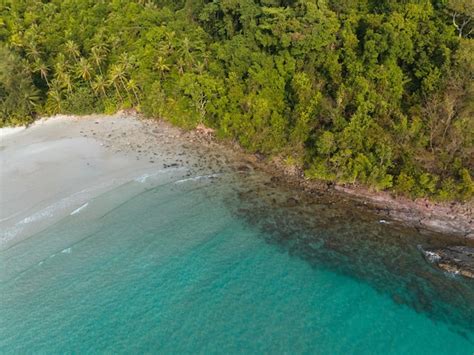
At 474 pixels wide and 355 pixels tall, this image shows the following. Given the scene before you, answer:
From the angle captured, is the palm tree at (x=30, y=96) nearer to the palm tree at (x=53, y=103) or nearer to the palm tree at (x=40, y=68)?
the palm tree at (x=53, y=103)

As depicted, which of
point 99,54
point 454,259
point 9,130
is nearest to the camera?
point 454,259

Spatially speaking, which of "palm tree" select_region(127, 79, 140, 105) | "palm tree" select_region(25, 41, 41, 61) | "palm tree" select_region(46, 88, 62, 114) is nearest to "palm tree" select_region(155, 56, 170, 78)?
"palm tree" select_region(127, 79, 140, 105)

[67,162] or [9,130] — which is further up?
[9,130]

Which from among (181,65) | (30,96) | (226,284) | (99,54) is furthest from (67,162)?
(226,284)

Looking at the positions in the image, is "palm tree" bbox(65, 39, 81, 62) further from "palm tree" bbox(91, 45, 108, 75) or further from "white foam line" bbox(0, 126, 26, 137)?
"white foam line" bbox(0, 126, 26, 137)

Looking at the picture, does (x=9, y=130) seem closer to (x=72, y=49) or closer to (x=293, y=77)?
(x=72, y=49)

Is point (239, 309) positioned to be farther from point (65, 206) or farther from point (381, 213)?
point (65, 206)
